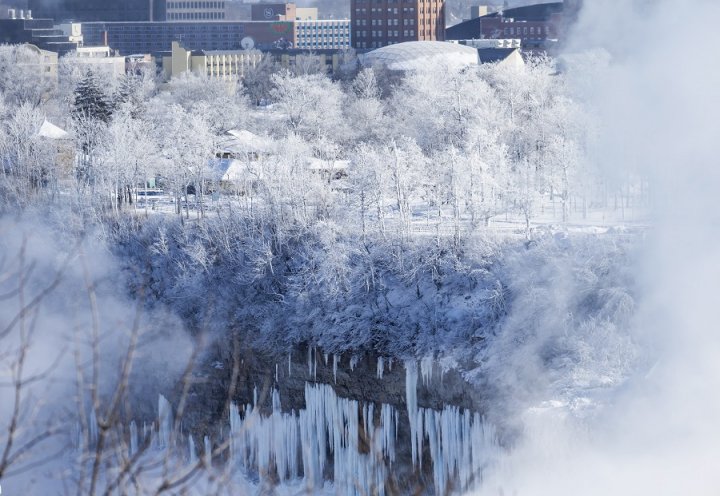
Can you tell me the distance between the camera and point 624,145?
27.6 m

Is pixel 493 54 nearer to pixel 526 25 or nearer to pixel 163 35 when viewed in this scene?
pixel 526 25

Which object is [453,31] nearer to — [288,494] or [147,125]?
[147,125]

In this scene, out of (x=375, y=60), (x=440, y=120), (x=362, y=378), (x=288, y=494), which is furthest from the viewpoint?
(x=375, y=60)

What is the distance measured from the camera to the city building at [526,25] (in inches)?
2442

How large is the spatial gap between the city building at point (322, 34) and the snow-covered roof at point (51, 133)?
51526 mm

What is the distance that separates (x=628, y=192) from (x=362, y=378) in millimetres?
8645

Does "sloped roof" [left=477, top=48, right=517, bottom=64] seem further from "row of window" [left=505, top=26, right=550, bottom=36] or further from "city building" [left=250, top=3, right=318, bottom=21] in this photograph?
"city building" [left=250, top=3, right=318, bottom=21]

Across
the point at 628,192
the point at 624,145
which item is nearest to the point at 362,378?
the point at 628,192

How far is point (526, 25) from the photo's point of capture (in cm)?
6656

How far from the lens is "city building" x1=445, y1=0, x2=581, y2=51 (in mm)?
62031

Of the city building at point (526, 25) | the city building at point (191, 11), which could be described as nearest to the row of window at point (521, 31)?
the city building at point (526, 25)

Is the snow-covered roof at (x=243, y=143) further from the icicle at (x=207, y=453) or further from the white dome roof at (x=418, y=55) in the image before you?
the white dome roof at (x=418, y=55)

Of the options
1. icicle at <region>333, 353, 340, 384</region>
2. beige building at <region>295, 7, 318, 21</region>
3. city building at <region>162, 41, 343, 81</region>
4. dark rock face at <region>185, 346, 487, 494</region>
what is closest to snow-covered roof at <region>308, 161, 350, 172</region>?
dark rock face at <region>185, 346, 487, 494</region>

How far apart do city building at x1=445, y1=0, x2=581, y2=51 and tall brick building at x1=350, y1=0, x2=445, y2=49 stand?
435 cm
